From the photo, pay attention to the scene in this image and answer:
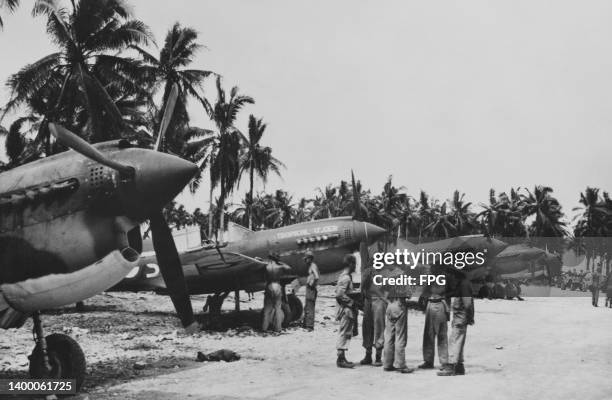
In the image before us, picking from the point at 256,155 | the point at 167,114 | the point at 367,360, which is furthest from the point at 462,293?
the point at 256,155

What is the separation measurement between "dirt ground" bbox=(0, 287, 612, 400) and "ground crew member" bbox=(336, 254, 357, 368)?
328mm

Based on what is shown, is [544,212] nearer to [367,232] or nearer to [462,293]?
[367,232]

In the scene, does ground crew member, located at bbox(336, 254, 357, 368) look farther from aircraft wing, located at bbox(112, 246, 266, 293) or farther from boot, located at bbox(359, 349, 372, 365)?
aircraft wing, located at bbox(112, 246, 266, 293)

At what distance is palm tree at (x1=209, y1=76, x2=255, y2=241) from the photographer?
37844 millimetres

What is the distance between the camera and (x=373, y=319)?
1072cm

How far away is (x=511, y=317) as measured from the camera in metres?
20.6

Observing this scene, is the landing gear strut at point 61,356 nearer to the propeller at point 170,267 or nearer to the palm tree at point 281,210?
the propeller at point 170,267

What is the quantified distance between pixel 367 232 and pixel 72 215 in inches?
532

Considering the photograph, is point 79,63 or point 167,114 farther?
point 79,63

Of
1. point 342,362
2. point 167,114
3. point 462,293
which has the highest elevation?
point 167,114

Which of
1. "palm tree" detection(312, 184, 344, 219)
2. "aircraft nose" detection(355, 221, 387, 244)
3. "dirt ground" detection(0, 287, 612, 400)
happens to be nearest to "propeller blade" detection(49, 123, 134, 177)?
"dirt ground" detection(0, 287, 612, 400)

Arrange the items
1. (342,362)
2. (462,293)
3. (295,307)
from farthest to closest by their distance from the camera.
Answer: (295,307) < (342,362) < (462,293)

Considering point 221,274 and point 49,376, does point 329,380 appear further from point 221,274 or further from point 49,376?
point 221,274

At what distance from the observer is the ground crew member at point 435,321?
9906 millimetres
